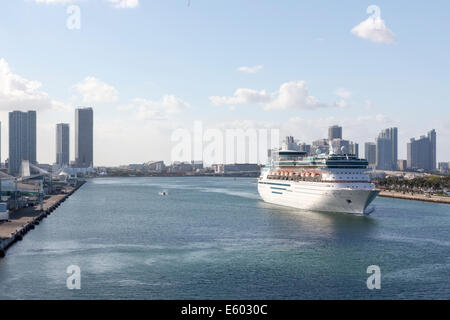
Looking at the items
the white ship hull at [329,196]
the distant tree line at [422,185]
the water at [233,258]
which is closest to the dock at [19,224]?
the water at [233,258]

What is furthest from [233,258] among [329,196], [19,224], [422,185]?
[422,185]

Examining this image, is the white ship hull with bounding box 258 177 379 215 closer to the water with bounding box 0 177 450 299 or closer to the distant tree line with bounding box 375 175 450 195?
the water with bounding box 0 177 450 299

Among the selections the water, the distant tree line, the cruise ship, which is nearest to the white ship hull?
the cruise ship

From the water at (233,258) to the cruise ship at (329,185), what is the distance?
2.12 metres

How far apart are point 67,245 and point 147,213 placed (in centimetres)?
2464

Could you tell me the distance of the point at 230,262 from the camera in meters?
30.3

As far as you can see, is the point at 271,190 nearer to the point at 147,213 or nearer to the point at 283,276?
the point at 147,213

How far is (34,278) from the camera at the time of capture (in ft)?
86.3

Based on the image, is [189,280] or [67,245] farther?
[67,245]

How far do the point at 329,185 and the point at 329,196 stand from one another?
1.28m

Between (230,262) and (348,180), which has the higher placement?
(348,180)
